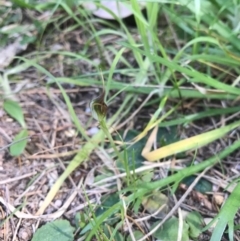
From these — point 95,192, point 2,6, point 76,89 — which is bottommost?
point 95,192

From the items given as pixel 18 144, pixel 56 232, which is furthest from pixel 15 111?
pixel 56 232

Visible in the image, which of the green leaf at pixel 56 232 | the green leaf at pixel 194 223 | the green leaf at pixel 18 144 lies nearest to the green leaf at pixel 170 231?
the green leaf at pixel 194 223

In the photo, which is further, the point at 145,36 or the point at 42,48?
the point at 42,48

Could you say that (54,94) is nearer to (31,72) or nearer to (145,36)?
(31,72)

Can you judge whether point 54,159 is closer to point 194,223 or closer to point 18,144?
point 18,144

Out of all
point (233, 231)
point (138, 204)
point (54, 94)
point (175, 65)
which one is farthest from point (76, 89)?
point (233, 231)
